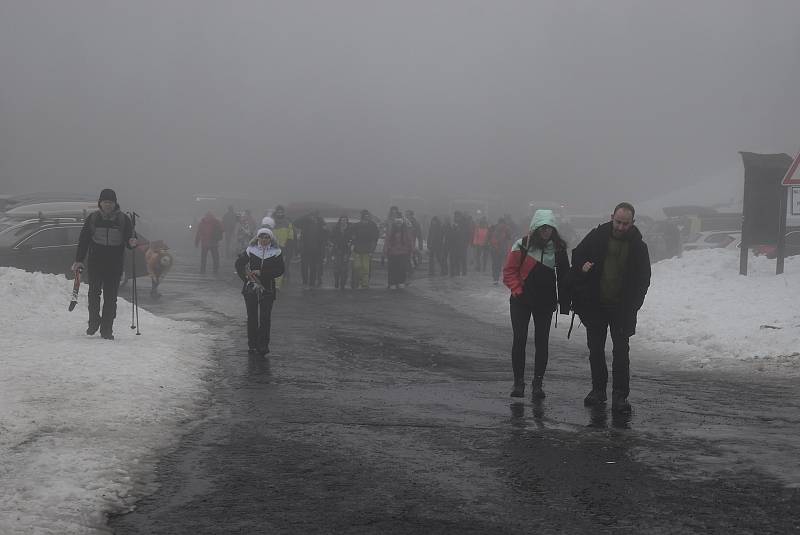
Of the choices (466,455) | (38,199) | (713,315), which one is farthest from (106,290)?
(38,199)

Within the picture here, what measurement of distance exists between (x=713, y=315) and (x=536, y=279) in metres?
6.63

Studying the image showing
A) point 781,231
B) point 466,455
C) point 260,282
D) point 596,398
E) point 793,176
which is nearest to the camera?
point 466,455

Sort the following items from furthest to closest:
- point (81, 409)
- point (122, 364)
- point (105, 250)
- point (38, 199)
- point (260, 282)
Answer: point (38, 199) < point (260, 282) < point (105, 250) < point (122, 364) < point (81, 409)

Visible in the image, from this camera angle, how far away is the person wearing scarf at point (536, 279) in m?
9.28

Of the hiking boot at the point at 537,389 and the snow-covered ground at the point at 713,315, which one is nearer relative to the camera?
the hiking boot at the point at 537,389

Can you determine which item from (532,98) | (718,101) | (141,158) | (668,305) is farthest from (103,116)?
(668,305)

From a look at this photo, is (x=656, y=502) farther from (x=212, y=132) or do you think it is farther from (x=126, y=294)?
(x=212, y=132)

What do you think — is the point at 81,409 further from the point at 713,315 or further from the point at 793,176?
the point at 793,176

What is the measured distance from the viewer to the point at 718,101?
10000 cm

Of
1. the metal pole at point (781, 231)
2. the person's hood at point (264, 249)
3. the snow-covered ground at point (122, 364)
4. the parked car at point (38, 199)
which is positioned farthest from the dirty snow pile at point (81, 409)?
the parked car at point (38, 199)

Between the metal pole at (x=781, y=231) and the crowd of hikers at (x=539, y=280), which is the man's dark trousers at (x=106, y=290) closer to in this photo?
the crowd of hikers at (x=539, y=280)

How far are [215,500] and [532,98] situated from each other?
109 m

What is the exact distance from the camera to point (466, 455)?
22.6 feet

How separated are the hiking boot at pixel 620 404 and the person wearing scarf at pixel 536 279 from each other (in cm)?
78
